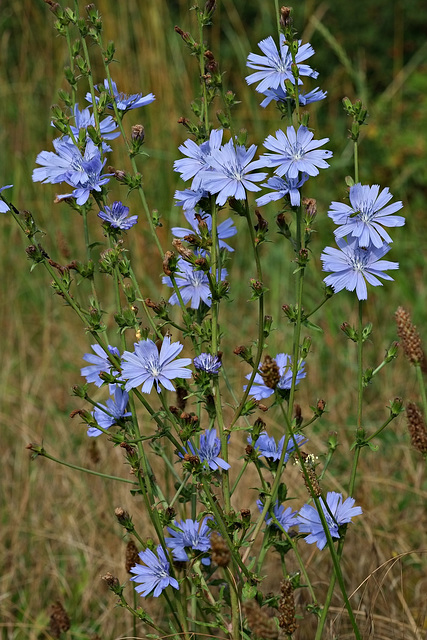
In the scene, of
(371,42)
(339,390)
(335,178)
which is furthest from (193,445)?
(371,42)

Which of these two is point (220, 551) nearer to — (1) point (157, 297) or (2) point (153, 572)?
(2) point (153, 572)

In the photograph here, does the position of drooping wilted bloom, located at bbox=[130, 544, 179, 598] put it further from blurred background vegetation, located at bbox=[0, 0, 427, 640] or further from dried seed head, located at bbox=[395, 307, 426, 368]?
dried seed head, located at bbox=[395, 307, 426, 368]

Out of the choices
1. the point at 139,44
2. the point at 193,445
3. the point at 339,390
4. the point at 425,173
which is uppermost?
the point at 139,44

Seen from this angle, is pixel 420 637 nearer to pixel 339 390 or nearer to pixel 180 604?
pixel 180 604

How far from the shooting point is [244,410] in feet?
5.19

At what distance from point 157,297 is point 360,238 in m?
2.44

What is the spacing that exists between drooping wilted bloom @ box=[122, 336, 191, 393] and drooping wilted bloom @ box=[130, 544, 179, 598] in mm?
394

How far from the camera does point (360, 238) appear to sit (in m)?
1.48

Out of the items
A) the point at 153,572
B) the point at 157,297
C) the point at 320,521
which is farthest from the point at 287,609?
the point at 157,297

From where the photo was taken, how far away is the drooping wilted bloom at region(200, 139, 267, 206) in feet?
4.72

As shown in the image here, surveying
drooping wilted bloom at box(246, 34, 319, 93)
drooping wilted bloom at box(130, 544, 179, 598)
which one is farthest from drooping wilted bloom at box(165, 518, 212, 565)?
drooping wilted bloom at box(246, 34, 319, 93)

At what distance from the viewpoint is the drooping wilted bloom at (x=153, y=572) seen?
163cm

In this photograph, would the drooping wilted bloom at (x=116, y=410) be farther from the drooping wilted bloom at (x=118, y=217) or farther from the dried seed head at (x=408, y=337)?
the dried seed head at (x=408, y=337)

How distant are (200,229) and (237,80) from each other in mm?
4302
